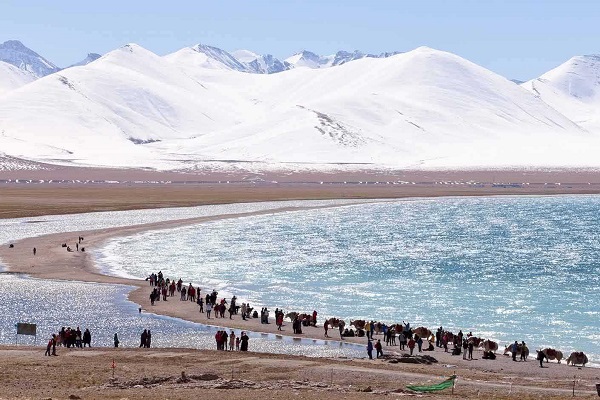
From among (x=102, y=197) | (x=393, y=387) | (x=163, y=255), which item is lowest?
(x=393, y=387)

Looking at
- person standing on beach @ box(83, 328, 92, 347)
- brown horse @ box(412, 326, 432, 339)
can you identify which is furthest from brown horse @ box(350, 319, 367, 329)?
person standing on beach @ box(83, 328, 92, 347)

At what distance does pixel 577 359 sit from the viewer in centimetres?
4166

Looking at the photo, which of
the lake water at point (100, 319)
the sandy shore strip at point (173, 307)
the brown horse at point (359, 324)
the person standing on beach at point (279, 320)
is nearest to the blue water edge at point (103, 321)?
the lake water at point (100, 319)

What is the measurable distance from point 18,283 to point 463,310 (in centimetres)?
2636

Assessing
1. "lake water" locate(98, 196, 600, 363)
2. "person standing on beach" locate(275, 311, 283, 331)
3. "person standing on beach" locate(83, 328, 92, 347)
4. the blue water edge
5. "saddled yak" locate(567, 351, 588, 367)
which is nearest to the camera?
"saddled yak" locate(567, 351, 588, 367)

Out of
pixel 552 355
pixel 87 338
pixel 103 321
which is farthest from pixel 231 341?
pixel 552 355

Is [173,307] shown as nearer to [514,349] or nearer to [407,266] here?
[514,349]

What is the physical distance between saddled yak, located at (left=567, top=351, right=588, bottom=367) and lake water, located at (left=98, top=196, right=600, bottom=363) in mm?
1849

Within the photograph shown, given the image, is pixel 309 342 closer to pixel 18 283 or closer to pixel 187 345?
pixel 187 345

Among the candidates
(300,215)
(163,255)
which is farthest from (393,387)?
(300,215)

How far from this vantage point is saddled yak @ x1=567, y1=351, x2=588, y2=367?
41.5 m

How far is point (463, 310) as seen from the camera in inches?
2203

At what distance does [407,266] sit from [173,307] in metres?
26.0

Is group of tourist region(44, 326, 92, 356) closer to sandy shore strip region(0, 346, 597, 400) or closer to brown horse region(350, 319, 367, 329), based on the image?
sandy shore strip region(0, 346, 597, 400)
